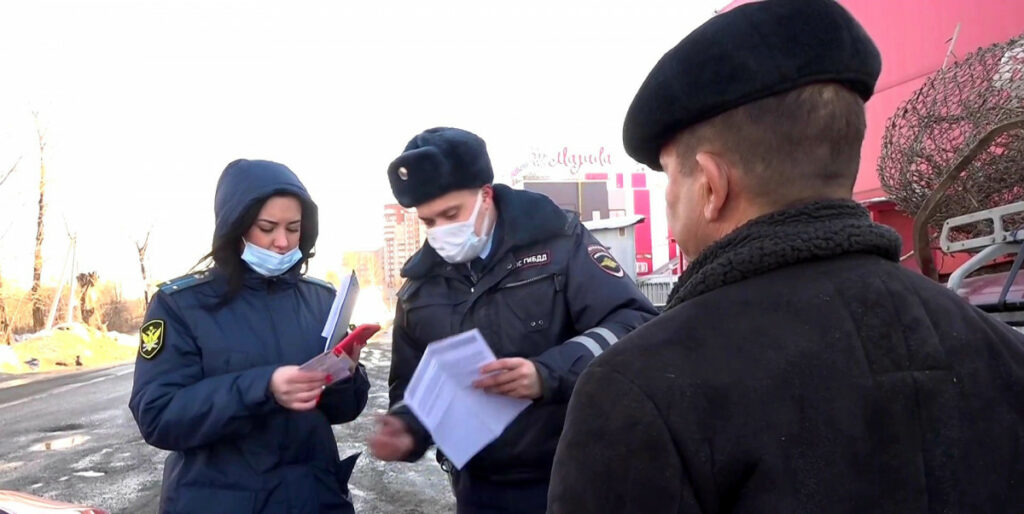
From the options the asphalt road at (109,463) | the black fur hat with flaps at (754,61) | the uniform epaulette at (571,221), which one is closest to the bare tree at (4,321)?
the asphalt road at (109,463)

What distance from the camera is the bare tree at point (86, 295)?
105 feet

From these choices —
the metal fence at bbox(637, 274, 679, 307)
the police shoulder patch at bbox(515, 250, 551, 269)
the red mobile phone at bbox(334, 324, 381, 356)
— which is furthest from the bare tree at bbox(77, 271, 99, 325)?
the police shoulder patch at bbox(515, 250, 551, 269)

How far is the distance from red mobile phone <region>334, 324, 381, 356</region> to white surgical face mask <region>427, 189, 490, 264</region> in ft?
1.25

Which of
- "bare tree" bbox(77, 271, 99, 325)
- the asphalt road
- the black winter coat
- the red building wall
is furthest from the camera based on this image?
"bare tree" bbox(77, 271, 99, 325)

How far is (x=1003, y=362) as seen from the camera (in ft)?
3.24

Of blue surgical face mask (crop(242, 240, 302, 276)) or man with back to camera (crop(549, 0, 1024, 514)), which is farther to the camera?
blue surgical face mask (crop(242, 240, 302, 276))

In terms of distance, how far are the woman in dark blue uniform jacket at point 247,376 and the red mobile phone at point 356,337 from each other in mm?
107

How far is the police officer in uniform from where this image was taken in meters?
2.19

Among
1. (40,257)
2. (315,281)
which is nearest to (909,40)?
(315,281)

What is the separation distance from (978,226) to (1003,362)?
118 inches

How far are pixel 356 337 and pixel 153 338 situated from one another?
2.05ft

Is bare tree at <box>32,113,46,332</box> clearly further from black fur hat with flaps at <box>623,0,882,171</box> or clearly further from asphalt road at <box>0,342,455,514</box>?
black fur hat with flaps at <box>623,0,882,171</box>

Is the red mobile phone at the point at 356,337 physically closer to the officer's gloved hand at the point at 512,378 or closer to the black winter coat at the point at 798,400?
the officer's gloved hand at the point at 512,378

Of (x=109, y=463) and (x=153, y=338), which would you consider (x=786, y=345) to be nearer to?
(x=153, y=338)
